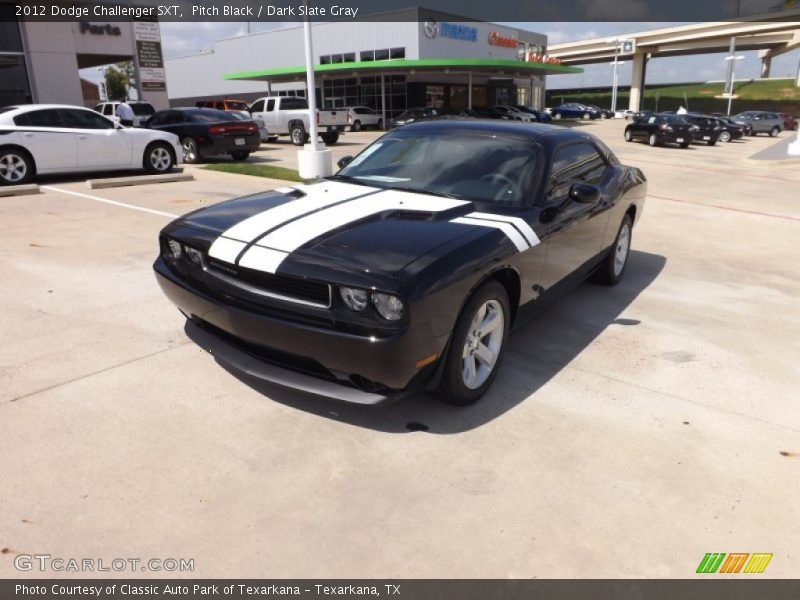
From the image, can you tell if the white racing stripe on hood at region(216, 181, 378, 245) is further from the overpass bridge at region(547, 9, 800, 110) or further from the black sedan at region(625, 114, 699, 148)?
the overpass bridge at region(547, 9, 800, 110)

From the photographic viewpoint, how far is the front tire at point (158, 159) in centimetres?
1252

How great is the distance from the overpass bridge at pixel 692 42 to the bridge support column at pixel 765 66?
13cm

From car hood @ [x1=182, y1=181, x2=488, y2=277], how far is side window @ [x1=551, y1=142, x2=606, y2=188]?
0.99m

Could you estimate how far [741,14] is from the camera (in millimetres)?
62688

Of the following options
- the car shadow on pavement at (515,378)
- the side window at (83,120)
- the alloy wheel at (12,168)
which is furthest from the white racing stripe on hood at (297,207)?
the side window at (83,120)

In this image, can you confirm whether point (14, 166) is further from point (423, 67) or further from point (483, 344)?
point (423, 67)

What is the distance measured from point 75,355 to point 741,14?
7494cm

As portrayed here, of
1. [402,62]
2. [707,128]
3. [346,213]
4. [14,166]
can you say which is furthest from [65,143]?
[402,62]

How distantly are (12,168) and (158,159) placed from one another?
9.00 feet

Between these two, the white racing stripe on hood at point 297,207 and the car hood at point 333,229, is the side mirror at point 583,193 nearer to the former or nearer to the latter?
the car hood at point 333,229

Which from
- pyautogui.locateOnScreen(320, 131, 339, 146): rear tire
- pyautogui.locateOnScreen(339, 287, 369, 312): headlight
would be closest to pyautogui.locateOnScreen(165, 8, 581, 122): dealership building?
pyautogui.locateOnScreen(320, 131, 339, 146): rear tire

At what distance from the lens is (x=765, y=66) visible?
9550cm

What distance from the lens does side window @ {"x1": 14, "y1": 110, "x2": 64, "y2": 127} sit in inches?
421
